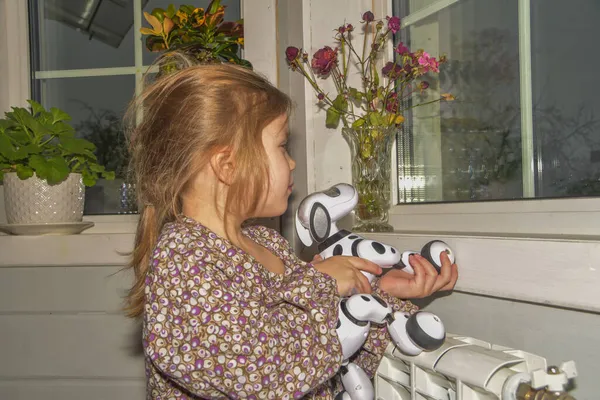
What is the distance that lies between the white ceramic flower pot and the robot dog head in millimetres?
848

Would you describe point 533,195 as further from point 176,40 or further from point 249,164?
point 176,40

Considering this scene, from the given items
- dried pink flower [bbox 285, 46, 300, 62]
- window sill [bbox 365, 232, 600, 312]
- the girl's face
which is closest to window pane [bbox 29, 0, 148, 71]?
dried pink flower [bbox 285, 46, 300, 62]

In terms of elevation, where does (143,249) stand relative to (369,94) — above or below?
below

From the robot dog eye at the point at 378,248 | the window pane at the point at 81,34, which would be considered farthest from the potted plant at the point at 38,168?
the robot dog eye at the point at 378,248

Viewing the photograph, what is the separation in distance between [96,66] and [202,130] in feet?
3.30

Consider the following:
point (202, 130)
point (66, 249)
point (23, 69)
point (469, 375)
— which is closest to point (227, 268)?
point (202, 130)

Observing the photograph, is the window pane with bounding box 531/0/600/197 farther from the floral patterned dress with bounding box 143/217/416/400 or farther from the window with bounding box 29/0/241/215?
Answer: the window with bounding box 29/0/241/215

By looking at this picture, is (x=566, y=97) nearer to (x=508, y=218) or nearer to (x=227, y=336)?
(x=508, y=218)

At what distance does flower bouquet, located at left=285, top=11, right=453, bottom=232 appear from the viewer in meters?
1.32

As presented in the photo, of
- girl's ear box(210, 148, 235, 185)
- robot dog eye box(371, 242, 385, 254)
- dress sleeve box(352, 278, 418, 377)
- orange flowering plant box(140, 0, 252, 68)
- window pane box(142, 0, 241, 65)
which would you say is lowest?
dress sleeve box(352, 278, 418, 377)

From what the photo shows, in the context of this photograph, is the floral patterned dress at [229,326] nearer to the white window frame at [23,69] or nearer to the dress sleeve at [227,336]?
the dress sleeve at [227,336]

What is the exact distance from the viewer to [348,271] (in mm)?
1021

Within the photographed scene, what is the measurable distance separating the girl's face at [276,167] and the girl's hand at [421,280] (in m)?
0.23

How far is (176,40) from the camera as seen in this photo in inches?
64.9
